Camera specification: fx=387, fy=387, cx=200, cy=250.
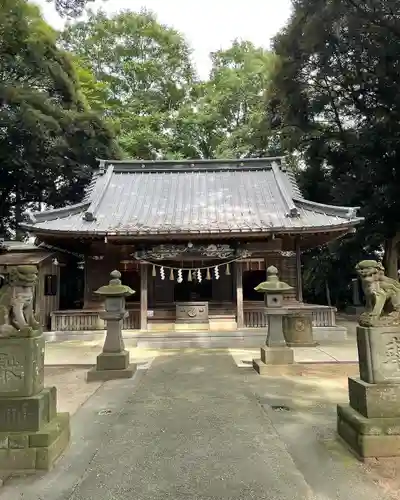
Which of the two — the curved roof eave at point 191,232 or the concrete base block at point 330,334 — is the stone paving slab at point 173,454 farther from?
the concrete base block at point 330,334

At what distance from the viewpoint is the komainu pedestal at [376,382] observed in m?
3.84

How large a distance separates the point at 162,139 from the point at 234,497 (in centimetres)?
2675

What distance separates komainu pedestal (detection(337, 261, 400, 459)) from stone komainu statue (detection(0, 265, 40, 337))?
138 inches

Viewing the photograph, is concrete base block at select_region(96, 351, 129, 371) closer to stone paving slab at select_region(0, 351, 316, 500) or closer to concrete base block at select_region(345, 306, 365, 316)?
stone paving slab at select_region(0, 351, 316, 500)

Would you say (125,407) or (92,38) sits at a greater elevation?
(92,38)

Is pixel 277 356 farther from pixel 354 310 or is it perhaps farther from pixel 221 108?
pixel 221 108

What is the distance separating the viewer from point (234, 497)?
318cm

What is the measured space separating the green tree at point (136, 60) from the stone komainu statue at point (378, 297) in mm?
26564

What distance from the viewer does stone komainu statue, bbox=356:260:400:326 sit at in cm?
421

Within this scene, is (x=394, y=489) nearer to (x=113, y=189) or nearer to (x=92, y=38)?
(x=113, y=189)

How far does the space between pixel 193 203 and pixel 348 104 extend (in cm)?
1137

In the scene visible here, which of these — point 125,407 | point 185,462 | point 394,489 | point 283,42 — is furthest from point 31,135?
point 394,489

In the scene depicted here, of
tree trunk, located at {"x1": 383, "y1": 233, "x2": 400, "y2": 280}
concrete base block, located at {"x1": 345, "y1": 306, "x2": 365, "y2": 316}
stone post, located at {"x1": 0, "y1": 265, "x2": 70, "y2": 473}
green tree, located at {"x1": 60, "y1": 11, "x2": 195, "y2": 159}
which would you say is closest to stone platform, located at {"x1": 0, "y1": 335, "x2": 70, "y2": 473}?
stone post, located at {"x1": 0, "y1": 265, "x2": 70, "y2": 473}

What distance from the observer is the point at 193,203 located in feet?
49.8
